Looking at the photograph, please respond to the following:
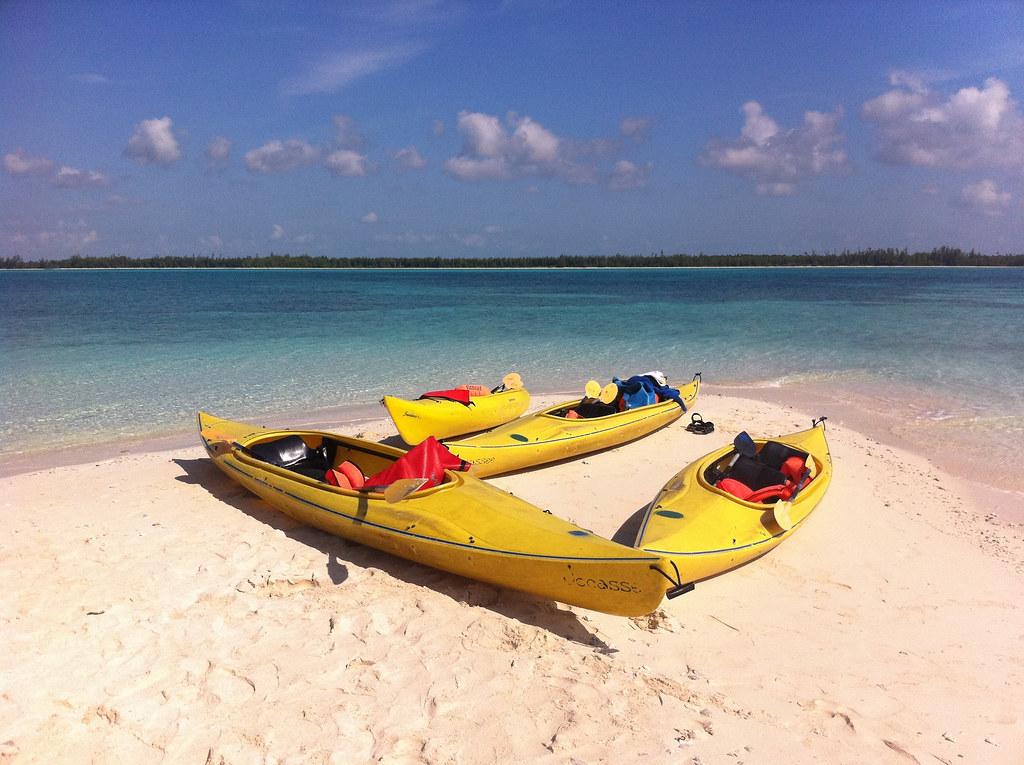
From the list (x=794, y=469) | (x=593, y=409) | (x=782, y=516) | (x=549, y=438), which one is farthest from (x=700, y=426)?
(x=782, y=516)

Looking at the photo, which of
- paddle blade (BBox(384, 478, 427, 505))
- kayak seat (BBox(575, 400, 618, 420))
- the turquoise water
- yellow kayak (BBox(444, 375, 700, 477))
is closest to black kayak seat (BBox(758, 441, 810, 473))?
yellow kayak (BBox(444, 375, 700, 477))

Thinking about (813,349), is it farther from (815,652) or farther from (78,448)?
(78,448)

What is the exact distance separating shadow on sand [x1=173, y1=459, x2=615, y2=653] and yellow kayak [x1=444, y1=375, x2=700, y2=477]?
6.29 feet

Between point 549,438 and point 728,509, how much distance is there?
291 centimetres

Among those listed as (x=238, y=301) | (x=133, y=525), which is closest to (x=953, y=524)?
(x=133, y=525)

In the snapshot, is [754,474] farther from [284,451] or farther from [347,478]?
[284,451]

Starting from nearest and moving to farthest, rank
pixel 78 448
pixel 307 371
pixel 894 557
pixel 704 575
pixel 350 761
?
pixel 350 761, pixel 704 575, pixel 894 557, pixel 78 448, pixel 307 371

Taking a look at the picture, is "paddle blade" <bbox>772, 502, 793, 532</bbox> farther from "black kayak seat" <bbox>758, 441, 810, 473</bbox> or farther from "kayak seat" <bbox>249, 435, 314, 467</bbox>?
"kayak seat" <bbox>249, 435, 314, 467</bbox>

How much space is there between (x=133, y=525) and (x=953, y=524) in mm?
8247

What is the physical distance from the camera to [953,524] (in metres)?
6.57

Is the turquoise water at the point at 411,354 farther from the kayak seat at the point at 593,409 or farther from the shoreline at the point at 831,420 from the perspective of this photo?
the kayak seat at the point at 593,409

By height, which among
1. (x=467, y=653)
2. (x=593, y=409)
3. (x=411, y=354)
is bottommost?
(x=467, y=653)

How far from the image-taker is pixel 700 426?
9.88 metres

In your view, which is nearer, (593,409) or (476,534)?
(476,534)
